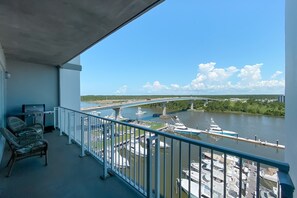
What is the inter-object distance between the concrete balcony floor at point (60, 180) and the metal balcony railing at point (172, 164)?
175 millimetres

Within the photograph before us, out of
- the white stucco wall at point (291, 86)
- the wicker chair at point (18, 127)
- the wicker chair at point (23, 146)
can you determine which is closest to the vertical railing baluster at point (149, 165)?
the white stucco wall at point (291, 86)

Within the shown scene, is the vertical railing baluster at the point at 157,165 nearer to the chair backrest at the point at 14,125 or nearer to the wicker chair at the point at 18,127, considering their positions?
the wicker chair at the point at 18,127

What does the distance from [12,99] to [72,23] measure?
453 cm

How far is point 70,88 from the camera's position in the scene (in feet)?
22.1

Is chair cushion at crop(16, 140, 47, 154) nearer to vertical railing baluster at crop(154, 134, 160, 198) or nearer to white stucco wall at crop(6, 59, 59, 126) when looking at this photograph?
vertical railing baluster at crop(154, 134, 160, 198)

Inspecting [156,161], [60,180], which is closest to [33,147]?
[60,180]

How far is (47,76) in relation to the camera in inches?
242

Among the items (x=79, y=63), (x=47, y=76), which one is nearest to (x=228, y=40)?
(x=79, y=63)

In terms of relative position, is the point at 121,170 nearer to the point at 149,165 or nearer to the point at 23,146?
the point at 149,165

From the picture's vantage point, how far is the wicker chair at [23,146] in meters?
2.67

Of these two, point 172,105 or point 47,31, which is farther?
point 172,105

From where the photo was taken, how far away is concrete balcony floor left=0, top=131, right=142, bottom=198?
2147mm

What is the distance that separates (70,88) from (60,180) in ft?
16.3

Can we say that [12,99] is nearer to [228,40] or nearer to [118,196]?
[118,196]
